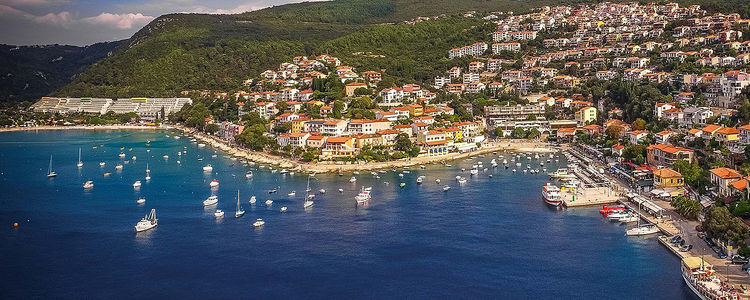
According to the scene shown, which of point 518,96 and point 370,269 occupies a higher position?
point 518,96

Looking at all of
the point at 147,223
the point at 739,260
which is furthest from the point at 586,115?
the point at 147,223

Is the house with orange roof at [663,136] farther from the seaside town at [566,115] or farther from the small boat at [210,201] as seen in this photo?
the small boat at [210,201]

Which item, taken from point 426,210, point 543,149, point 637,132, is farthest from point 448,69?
point 426,210

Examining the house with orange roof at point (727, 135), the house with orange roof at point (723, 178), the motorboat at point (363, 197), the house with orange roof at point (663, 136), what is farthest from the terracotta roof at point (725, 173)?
the motorboat at point (363, 197)

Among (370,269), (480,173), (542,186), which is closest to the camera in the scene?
(370,269)

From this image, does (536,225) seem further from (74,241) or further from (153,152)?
(153,152)

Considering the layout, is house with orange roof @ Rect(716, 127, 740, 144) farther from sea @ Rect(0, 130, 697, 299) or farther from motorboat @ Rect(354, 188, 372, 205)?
motorboat @ Rect(354, 188, 372, 205)

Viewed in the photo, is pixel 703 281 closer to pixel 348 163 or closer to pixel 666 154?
pixel 666 154
